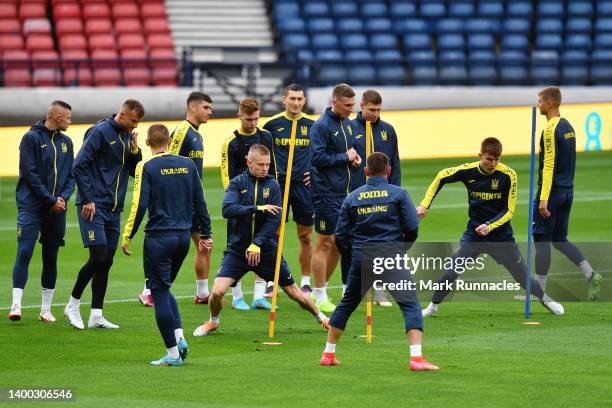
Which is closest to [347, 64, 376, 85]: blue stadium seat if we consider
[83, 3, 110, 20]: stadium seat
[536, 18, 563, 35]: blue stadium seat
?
[536, 18, 563, 35]: blue stadium seat

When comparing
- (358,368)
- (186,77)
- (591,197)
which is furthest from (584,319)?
(186,77)

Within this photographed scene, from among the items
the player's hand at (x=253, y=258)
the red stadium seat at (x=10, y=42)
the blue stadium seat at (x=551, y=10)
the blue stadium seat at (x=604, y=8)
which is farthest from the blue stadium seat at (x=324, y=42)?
the player's hand at (x=253, y=258)

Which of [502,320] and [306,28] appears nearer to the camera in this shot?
[502,320]

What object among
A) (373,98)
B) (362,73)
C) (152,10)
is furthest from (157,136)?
(152,10)

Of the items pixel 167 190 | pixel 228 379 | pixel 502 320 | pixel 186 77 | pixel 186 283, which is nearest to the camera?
pixel 228 379

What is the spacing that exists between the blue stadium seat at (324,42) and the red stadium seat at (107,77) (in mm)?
6505

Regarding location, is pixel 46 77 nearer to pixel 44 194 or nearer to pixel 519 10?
pixel 519 10

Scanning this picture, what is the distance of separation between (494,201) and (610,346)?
2282 mm

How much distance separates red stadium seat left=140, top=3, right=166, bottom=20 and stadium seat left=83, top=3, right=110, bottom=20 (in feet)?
3.40

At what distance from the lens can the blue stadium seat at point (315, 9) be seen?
3912 centimetres

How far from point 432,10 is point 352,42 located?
3.16 m

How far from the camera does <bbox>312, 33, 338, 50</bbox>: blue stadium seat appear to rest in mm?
38312

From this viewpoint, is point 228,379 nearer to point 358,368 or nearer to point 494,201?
point 358,368

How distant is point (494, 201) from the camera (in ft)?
42.8
